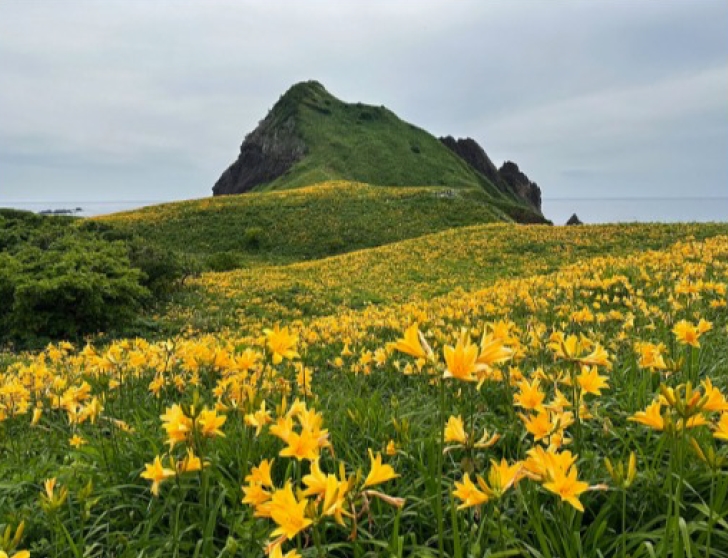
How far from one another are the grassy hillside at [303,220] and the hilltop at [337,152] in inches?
615

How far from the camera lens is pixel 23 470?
2.35 metres

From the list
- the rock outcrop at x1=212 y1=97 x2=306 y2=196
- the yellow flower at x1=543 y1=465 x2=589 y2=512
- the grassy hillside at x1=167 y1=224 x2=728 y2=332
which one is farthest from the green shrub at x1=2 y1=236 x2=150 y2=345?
the rock outcrop at x1=212 y1=97 x2=306 y2=196

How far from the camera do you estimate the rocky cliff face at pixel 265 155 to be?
58.9m

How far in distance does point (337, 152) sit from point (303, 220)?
98.8ft

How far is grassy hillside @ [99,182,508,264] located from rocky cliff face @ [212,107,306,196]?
27248 mm

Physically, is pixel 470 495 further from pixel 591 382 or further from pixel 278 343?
pixel 278 343

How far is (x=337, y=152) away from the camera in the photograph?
55781 mm

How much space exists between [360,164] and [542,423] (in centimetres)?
5380

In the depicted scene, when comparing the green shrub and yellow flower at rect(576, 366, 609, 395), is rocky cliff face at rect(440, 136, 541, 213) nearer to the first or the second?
the green shrub

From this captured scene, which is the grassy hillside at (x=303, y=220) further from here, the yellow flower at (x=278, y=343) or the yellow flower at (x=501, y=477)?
the yellow flower at (x=501, y=477)

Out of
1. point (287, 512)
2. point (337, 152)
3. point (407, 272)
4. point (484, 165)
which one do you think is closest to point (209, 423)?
point (287, 512)

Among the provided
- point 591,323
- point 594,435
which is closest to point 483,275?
point 591,323

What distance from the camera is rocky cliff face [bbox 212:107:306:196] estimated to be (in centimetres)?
5891

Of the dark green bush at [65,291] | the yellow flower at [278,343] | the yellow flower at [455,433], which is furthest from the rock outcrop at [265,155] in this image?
the yellow flower at [455,433]
